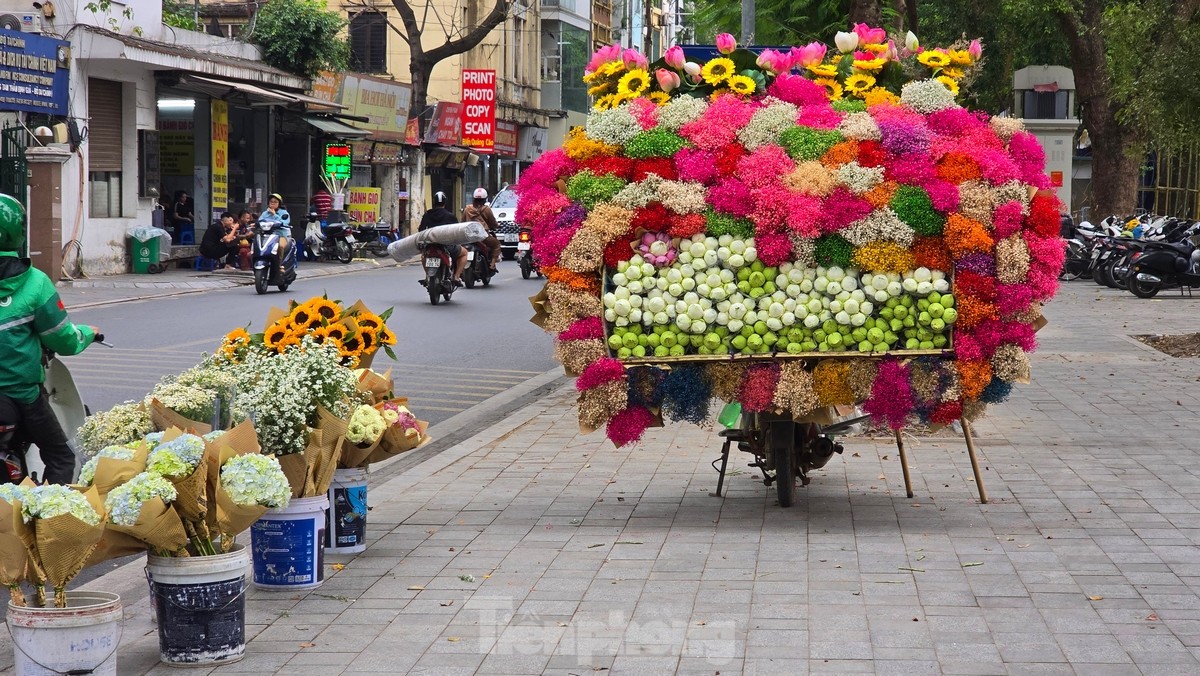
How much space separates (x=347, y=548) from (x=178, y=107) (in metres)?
24.6

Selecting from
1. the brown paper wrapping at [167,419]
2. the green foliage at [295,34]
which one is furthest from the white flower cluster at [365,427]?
the green foliage at [295,34]

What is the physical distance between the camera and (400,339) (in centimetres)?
1747

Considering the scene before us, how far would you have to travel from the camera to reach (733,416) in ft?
27.2

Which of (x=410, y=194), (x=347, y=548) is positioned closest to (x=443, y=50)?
(x=410, y=194)

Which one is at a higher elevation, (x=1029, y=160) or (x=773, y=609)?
(x=1029, y=160)

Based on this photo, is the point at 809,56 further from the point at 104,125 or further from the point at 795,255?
the point at 104,125

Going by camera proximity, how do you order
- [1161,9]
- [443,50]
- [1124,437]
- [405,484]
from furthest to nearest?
[443,50], [1161,9], [1124,437], [405,484]

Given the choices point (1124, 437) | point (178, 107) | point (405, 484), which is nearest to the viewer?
point (405, 484)

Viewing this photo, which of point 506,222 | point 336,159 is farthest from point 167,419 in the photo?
point 336,159

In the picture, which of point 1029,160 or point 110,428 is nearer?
point 110,428

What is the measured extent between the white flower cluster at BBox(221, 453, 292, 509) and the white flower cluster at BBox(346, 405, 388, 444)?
1.34 m

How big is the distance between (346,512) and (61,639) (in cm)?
229

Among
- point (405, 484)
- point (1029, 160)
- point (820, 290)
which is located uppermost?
point (1029, 160)

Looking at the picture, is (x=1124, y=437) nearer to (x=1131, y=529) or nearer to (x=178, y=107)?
(x=1131, y=529)
